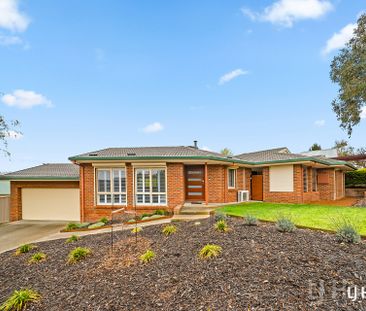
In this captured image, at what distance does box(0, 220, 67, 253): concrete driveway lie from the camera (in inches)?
355

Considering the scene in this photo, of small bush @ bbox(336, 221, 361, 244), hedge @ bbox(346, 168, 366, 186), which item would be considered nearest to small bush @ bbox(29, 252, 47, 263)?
small bush @ bbox(336, 221, 361, 244)

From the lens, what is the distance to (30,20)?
1072 cm

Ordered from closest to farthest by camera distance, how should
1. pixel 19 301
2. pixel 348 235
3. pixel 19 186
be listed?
pixel 19 301 → pixel 348 235 → pixel 19 186

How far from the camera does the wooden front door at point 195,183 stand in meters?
12.9

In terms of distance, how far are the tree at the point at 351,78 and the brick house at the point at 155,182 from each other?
153 inches

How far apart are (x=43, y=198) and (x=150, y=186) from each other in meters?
6.88

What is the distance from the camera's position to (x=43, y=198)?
1402 centimetres

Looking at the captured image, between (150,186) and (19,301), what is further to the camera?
(150,186)

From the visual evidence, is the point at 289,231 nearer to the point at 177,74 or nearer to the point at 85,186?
the point at 85,186

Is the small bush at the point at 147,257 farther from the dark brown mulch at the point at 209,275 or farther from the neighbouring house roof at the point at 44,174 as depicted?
the neighbouring house roof at the point at 44,174

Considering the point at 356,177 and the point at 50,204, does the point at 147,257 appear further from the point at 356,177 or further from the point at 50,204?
the point at 356,177

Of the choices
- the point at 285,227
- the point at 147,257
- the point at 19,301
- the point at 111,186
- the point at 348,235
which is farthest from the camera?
the point at 111,186

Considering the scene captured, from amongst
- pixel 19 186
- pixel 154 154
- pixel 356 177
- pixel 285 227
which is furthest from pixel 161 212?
pixel 356 177

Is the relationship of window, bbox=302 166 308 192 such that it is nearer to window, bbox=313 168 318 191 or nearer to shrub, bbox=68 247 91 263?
window, bbox=313 168 318 191
